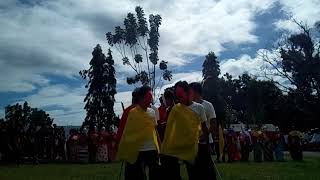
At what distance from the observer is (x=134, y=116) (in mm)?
8336

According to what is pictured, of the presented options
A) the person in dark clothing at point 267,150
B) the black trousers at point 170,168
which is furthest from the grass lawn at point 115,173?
the person in dark clothing at point 267,150

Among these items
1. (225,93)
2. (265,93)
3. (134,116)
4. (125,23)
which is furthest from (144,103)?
(225,93)

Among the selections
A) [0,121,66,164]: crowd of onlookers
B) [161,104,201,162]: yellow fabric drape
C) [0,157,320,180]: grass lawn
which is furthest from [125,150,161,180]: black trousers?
[0,121,66,164]: crowd of onlookers

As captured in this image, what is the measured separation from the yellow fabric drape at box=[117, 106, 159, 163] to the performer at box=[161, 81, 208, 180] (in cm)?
49

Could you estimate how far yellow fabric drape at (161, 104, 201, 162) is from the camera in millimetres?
7469

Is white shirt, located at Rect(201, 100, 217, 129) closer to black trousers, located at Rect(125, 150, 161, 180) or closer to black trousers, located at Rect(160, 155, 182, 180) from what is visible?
black trousers, located at Rect(160, 155, 182, 180)

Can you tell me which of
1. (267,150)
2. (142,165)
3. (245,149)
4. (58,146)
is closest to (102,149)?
(58,146)

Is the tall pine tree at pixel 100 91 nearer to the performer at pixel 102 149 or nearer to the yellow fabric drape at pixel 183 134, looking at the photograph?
the performer at pixel 102 149

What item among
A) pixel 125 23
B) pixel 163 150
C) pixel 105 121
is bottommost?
pixel 163 150

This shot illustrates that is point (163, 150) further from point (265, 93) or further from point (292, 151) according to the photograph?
point (265, 93)

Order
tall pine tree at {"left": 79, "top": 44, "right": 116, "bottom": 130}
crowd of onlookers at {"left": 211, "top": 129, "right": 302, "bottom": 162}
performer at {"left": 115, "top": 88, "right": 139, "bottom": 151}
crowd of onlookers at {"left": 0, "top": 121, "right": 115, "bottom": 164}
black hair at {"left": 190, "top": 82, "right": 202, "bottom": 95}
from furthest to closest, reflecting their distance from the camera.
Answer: tall pine tree at {"left": 79, "top": 44, "right": 116, "bottom": 130} → crowd of onlookers at {"left": 211, "top": 129, "right": 302, "bottom": 162} → crowd of onlookers at {"left": 0, "top": 121, "right": 115, "bottom": 164} → performer at {"left": 115, "top": 88, "right": 139, "bottom": 151} → black hair at {"left": 190, "top": 82, "right": 202, "bottom": 95}

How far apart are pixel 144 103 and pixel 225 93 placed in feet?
287

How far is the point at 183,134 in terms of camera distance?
7562 mm

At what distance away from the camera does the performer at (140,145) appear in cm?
815
